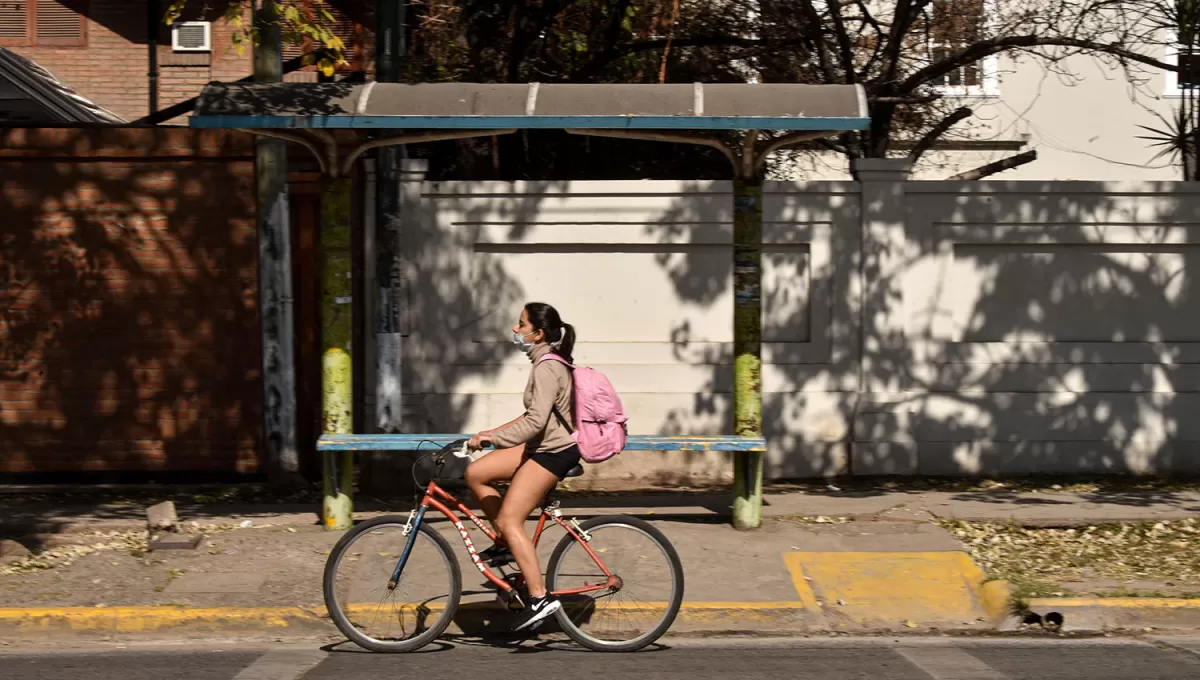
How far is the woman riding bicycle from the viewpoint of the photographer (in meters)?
6.36

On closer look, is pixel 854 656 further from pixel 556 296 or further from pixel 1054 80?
pixel 1054 80

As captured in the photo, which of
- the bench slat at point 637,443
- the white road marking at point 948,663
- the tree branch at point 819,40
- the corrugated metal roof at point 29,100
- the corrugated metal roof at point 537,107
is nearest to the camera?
the white road marking at point 948,663

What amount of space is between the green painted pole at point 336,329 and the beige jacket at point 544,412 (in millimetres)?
2566

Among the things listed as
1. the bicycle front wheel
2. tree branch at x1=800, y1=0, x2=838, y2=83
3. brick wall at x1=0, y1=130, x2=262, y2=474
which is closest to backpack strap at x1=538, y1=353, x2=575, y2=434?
the bicycle front wheel

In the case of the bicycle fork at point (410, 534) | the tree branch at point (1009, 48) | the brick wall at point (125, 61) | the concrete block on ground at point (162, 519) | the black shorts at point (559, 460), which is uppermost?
the brick wall at point (125, 61)

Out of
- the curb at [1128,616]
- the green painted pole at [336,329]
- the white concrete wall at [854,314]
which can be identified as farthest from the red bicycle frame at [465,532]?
the white concrete wall at [854,314]

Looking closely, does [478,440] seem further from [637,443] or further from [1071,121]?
[1071,121]

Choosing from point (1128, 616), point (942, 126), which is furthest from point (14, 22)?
point (1128, 616)

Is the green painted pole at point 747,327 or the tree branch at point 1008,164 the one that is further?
the tree branch at point 1008,164

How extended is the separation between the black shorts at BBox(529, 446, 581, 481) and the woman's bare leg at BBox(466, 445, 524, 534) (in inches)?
4.6

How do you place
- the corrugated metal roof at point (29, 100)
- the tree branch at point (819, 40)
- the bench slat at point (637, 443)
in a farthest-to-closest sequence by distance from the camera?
1. the tree branch at point (819, 40)
2. the corrugated metal roof at point (29, 100)
3. the bench slat at point (637, 443)

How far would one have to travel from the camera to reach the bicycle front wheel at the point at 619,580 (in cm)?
645

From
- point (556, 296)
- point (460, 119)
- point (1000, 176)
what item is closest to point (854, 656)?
point (460, 119)

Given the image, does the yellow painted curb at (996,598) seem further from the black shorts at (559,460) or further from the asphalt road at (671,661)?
the black shorts at (559,460)
